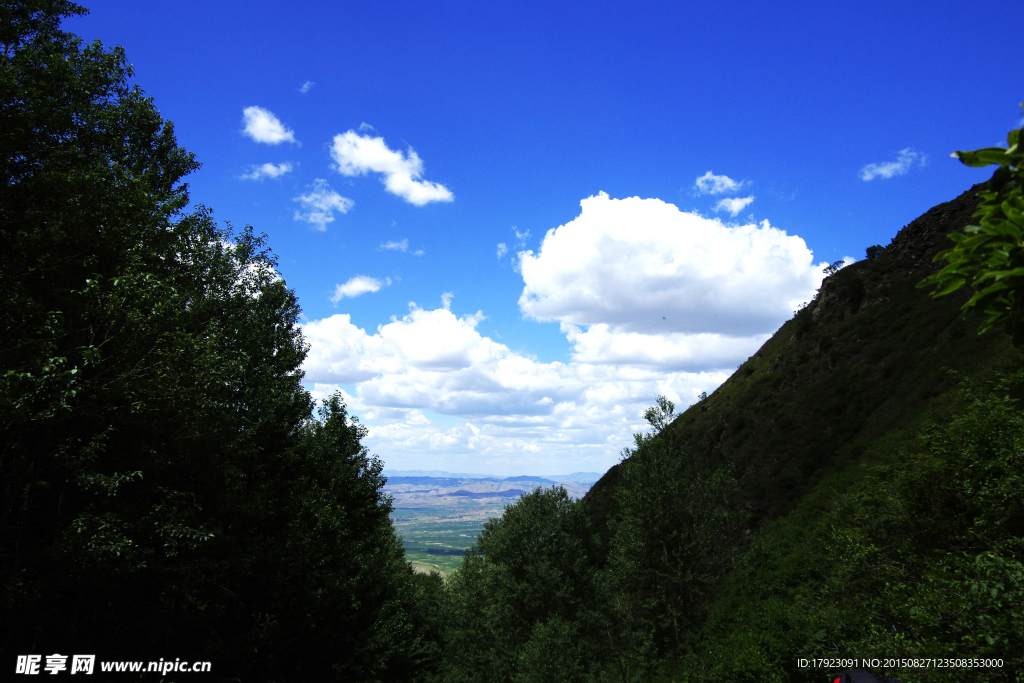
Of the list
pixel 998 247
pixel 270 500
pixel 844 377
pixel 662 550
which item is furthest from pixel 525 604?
pixel 844 377

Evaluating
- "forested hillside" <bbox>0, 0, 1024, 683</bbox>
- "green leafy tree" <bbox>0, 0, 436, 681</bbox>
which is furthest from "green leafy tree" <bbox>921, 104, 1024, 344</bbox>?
"green leafy tree" <bbox>0, 0, 436, 681</bbox>

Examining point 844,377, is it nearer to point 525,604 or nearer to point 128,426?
point 525,604

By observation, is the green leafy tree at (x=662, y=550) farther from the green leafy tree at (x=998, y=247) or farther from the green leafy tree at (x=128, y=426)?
the green leafy tree at (x=998, y=247)

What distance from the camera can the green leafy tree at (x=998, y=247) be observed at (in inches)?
132

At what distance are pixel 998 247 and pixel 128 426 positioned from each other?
1766 cm

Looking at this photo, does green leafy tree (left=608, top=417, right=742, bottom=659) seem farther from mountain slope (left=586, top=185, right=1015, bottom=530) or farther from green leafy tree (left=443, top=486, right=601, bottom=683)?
mountain slope (left=586, top=185, right=1015, bottom=530)

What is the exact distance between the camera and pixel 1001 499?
55.3 ft

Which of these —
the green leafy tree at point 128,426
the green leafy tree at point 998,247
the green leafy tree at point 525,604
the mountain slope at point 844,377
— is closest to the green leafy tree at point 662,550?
the green leafy tree at point 525,604

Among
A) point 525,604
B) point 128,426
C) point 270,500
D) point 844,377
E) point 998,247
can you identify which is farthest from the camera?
point 844,377

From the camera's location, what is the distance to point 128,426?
13.8m

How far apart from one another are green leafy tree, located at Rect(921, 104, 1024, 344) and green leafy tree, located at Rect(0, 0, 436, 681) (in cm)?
1408

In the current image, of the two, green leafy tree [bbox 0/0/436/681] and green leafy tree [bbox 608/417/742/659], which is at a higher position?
green leafy tree [bbox 0/0/436/681]

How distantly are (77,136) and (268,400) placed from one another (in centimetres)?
1173

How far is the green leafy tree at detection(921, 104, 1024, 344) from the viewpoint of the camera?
11.0 feet
